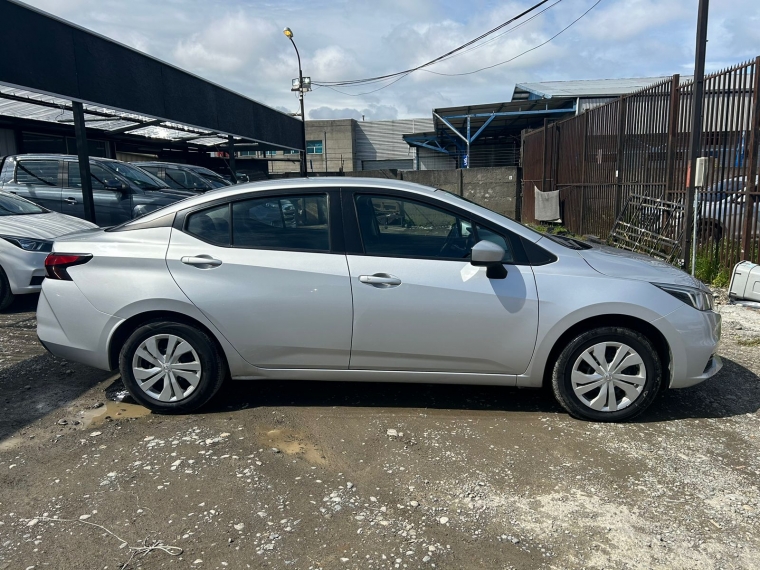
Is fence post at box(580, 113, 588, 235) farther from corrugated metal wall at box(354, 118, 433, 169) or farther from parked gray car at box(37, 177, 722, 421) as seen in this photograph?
corrugated metal wall at box(354, 118, 433, 169)

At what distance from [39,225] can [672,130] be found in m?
9.30

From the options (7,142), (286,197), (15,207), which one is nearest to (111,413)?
(286,197)

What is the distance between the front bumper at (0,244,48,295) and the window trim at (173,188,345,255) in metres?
3.76

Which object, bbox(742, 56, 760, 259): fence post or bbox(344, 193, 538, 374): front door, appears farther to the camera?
bbox(742, 56, 760, 259): fence post

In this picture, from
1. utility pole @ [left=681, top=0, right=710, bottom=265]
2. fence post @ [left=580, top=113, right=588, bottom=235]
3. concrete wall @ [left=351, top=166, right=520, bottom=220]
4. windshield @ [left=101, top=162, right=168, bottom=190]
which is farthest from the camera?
concrete wall @ [left=351, top=166, right=520, bottom=220]

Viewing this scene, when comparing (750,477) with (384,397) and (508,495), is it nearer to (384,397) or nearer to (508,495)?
(508,495)

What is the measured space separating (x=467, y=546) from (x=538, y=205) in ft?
47.7

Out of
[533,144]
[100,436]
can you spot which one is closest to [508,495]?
[100,436]

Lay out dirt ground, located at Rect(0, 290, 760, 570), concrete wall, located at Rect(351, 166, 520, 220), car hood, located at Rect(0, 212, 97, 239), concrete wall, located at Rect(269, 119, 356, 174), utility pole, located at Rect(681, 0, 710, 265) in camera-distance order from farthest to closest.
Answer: concrete wall, located at Rect(269, 119, 356, 174) < concrete wall, located at Rect(351, 166, 520, 220) < utility pole, located at Rect(681, 0, 710, 265) < car hood, located at Rect(0, 212, 97, 239) < dirt ground, located at Rect(0, 290, 760, 570)

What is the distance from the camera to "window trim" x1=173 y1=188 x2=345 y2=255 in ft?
13.1

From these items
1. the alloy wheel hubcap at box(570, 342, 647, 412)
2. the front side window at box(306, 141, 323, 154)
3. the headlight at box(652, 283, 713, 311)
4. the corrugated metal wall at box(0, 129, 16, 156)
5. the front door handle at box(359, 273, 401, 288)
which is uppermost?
the front side window at box(306, 141, 323, 154)

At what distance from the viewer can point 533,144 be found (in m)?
18.8

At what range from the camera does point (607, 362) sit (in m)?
3.85

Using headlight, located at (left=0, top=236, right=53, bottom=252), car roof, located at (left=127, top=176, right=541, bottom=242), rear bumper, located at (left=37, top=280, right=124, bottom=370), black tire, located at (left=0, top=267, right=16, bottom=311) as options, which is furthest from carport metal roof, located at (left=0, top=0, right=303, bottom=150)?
car roof, located at (left=127, top=176, right=541, bottom=242)
